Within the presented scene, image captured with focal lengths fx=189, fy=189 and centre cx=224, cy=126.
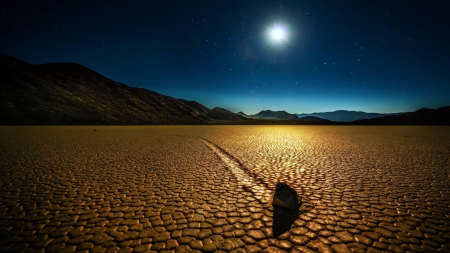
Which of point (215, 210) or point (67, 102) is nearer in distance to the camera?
point (215, 210)

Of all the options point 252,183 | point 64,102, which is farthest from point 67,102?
point 252,183

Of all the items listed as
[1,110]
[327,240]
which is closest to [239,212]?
[327,240]

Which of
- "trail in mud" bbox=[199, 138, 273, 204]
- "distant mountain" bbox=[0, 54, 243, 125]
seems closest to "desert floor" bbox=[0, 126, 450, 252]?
"trail in mud" bbox=[199, 138, 273, 204]

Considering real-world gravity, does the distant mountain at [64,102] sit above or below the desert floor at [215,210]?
above

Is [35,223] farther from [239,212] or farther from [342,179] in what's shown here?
[342,179]

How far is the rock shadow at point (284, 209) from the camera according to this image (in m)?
2.85

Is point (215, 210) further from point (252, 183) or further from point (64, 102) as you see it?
point (64, 102)

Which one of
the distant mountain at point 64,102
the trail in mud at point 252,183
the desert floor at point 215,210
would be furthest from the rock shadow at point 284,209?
the distant mountain at point 64,102

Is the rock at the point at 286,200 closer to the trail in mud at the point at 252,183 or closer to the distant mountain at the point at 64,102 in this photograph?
the trail in mud at the point at 252,183

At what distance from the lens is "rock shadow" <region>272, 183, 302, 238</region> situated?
2845mm

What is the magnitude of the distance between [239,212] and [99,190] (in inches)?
128

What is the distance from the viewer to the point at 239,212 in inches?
128

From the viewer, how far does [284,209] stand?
3289mm

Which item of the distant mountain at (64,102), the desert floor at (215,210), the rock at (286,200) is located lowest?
the desert floor at (215,210)
